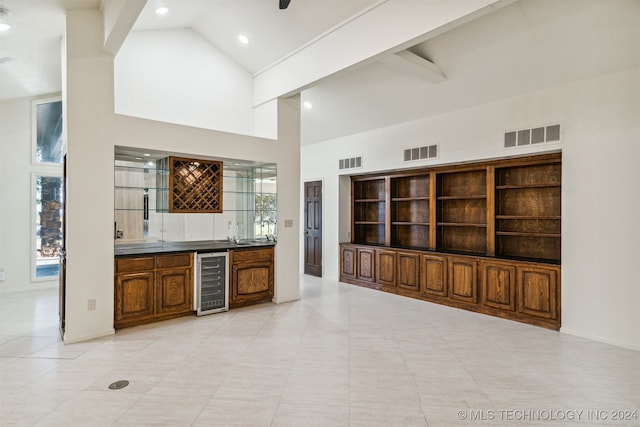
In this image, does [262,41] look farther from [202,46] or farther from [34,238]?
Result: [34,238]

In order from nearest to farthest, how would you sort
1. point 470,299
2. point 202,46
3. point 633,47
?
point 633,47, point 470,299, point 202,46

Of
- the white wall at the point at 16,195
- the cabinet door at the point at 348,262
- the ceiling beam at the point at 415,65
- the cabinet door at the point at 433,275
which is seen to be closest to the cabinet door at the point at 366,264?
the cabinet door at the point at 348,262

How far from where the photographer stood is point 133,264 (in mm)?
4234

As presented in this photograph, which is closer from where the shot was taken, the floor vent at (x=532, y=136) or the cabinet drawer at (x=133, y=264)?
the cabinet drawer at (x=133, y=264)

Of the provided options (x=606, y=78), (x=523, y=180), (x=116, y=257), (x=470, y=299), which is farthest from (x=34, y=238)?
(x=606, y=78)

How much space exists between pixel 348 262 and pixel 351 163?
196 cm

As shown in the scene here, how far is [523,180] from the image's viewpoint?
5008 millimetres

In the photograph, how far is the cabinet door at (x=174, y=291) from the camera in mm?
4441

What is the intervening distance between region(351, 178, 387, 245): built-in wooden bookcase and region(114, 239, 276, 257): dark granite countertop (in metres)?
2.30

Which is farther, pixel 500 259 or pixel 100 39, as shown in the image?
pixel 500 259

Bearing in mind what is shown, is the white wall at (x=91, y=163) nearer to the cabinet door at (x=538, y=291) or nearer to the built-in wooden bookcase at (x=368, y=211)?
the built-in wooden bookcase at (x=368, y=211)

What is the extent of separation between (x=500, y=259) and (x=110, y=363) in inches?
185

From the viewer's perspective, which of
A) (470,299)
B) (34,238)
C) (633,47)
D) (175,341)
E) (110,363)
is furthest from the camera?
(34,238)

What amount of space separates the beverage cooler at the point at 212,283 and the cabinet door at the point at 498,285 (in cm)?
362
